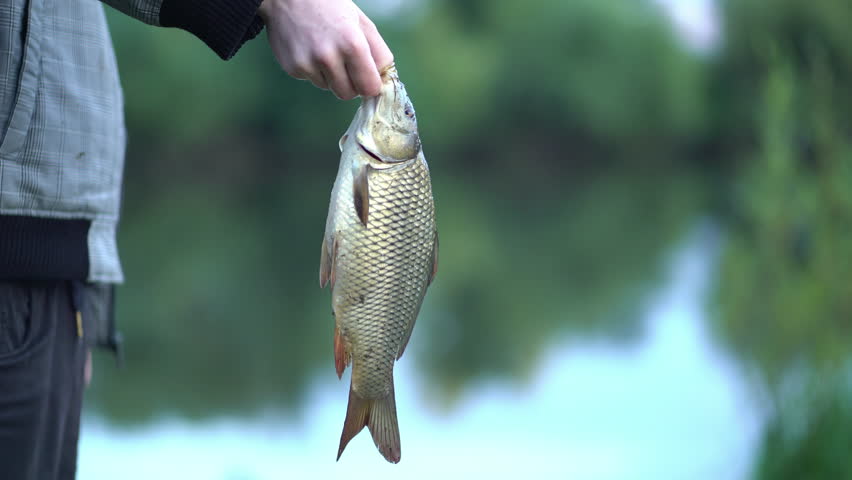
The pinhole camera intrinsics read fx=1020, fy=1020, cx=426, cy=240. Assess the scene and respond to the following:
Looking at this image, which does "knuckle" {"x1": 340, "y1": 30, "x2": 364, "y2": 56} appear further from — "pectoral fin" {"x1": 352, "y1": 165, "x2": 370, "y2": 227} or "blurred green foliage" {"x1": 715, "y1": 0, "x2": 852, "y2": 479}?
"blurred green foliage" {"x1": 715, "y1": 0, "x2": 852, "y2": 479}

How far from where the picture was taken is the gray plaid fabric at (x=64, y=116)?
1.22 m

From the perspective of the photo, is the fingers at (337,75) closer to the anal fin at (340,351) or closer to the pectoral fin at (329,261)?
the pectoral fin at (329,261)

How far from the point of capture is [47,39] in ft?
4.19

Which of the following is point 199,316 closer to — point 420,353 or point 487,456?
point 420,353

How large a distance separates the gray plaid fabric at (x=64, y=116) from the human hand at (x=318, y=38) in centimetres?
13

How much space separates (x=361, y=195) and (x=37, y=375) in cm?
47

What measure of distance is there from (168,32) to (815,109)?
19.9m

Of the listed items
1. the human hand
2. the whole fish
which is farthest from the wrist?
the whole fish

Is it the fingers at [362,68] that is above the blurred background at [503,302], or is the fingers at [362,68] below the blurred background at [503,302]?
above

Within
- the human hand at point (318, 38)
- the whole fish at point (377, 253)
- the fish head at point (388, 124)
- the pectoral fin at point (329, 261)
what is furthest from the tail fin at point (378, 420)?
the human hand at point (318, 38)

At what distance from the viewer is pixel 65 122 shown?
1.30 metres

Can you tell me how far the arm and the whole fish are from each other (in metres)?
0.23

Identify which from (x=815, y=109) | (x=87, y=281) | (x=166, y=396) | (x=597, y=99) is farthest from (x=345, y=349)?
(x=597, y=99)

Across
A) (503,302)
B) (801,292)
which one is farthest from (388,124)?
(503,302)
